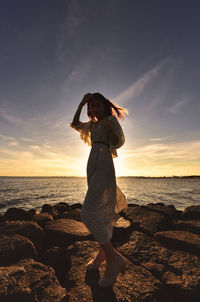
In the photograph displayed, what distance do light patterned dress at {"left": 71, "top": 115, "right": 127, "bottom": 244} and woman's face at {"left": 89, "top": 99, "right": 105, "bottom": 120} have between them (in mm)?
211

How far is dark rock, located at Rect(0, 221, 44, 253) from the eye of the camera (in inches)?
147

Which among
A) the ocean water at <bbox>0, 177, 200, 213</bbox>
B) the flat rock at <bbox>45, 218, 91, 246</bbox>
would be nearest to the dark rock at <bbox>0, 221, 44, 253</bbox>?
the flat rock at <bbox>45, 218, 91, 246</bbox>

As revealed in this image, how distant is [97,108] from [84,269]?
236 cm

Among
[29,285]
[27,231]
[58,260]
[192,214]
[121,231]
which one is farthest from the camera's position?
[192,214]

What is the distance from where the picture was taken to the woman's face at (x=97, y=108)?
8.84 ft

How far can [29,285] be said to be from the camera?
2049 millimetres

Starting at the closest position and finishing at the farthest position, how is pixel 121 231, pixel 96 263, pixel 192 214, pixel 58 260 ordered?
1. pixel 96 263
2. pixel 58 260
3. pixel 121 231
4. pixel 192 214

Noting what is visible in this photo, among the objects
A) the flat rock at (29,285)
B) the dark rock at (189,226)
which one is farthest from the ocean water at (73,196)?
the flat rock at (29,285)

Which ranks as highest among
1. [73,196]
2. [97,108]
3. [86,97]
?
[86,97]

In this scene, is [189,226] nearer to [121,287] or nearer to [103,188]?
[121,287]

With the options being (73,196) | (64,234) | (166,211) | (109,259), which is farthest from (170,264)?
(73,196)

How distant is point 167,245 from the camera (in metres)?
3.43

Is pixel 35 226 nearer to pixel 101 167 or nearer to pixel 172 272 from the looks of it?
pixel 101 167

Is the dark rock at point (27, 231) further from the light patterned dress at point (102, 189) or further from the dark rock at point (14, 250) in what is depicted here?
the light patterned dress at point (102, 189)
